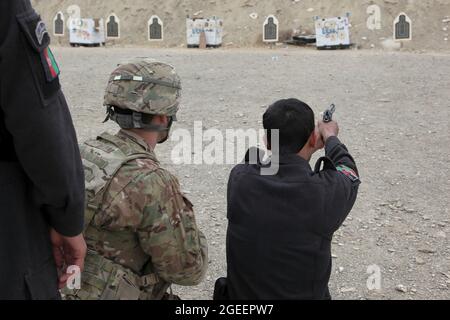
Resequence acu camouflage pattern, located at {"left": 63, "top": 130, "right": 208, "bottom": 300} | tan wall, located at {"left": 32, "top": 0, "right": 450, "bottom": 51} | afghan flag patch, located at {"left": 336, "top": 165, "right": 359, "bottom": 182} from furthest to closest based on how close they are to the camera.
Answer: tan wall, located at {"left": 32, "top": 0, "right": 450, "bottom": 51} → afghan flag patch, located at {"left": 336, "top": 165, "right": 359, "bottom": 182} → acu camouflage pattern, located at {"left": 63, "top": 130, "right": 208, "bottom": 300}

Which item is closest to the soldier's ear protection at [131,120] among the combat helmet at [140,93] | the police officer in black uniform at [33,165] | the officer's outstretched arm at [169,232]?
the combat helmet at [140,93]

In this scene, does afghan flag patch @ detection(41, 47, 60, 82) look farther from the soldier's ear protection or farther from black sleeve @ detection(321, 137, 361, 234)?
black sleeve @ detection(321, 137, 361, 234)

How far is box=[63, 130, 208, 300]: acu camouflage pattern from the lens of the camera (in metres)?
1.73

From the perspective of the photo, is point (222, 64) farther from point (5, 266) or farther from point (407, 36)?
point (5, 266)

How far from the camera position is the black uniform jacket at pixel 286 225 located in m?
1.86

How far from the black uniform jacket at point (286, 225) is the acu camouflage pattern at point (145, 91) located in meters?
0.38

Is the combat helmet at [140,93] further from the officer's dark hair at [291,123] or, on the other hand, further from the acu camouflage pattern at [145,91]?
the officer's dark hair at [291,123]

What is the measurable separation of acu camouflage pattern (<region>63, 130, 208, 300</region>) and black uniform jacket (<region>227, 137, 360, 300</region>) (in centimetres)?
20

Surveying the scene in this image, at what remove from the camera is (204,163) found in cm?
532

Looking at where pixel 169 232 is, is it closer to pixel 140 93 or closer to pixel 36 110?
pixel 140 93

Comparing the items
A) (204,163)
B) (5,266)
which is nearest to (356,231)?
(204,163)
